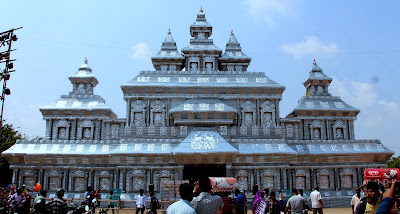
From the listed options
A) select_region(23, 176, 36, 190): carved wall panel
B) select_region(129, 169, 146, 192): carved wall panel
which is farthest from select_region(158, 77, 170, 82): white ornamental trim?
select_region(23, 176, 36, 190): carved wall panel

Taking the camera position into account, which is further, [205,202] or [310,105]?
[310,105]

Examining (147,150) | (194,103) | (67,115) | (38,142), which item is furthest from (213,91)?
(38,142)

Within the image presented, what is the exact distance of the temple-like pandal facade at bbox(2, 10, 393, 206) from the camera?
31125 millimetres

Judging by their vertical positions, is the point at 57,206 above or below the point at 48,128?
below

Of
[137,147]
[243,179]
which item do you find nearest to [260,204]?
[243,179]

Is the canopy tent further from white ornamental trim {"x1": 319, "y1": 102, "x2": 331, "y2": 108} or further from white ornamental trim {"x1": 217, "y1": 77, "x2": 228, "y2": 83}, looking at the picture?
white ornamental trim {"x1": 319, "y1": 102, "x2": 331, "y2": 108}

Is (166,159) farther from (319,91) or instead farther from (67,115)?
(319,91)

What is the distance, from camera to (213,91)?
110 feet

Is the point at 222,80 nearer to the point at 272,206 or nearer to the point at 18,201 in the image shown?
the point at 18,201

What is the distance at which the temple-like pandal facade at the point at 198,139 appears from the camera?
31.1m

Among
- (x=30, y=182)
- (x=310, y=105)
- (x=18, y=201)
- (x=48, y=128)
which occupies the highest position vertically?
(x=310, y=105)

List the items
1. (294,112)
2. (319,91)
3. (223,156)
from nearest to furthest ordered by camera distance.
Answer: (223,156) → (294,112) → (319,91)

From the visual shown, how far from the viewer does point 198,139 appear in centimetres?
3006

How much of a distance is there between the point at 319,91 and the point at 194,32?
1406 centimetres
